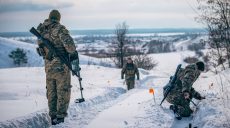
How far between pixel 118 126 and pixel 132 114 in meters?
1.35

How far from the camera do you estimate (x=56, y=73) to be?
26.4 feet

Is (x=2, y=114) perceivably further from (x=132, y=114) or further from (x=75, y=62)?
(x=132, y=114)

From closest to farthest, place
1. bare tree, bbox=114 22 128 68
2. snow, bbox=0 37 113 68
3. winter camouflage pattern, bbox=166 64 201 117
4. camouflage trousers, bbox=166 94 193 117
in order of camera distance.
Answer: winter camouflage pattern, bbox=166 64 201 117
camouflage trousers, bbox=166 94 193 117
bare tree, bbox=114 22 128 68
snow, bbox=0 37 113 68

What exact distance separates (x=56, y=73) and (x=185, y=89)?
305cm

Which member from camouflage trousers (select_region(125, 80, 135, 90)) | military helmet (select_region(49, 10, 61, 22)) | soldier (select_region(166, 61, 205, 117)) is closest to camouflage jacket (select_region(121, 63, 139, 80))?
camouflage trousers (select_region(125, 80, 135, 90))

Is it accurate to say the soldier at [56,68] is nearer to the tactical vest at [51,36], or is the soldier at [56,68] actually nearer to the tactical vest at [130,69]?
the tactical vest at [51,36]

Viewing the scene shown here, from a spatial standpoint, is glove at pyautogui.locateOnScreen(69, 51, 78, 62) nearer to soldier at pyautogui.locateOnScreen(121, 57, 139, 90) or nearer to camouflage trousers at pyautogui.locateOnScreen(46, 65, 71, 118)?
camouflage trousers at pyautogui.locateOnScreen(46, 65, 71, 118)

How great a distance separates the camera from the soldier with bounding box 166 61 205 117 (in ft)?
27.3

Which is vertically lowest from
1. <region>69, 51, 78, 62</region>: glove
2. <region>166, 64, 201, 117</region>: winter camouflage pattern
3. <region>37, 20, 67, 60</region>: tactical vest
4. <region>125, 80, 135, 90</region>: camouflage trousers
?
<region>125, 80, 135, 90</region>: camouflage trousers

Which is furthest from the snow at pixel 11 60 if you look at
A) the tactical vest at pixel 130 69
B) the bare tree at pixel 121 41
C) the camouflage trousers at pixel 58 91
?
the camouflage trousers at pixel 58 91

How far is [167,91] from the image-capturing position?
9.42 meters

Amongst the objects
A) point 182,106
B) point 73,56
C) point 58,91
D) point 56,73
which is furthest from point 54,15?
point 182,106

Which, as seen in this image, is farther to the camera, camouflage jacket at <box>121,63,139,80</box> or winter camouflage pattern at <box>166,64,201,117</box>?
camouflage jacket at <box>121,63,139,80</box>

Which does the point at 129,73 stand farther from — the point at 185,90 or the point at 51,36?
the point at 51,36
